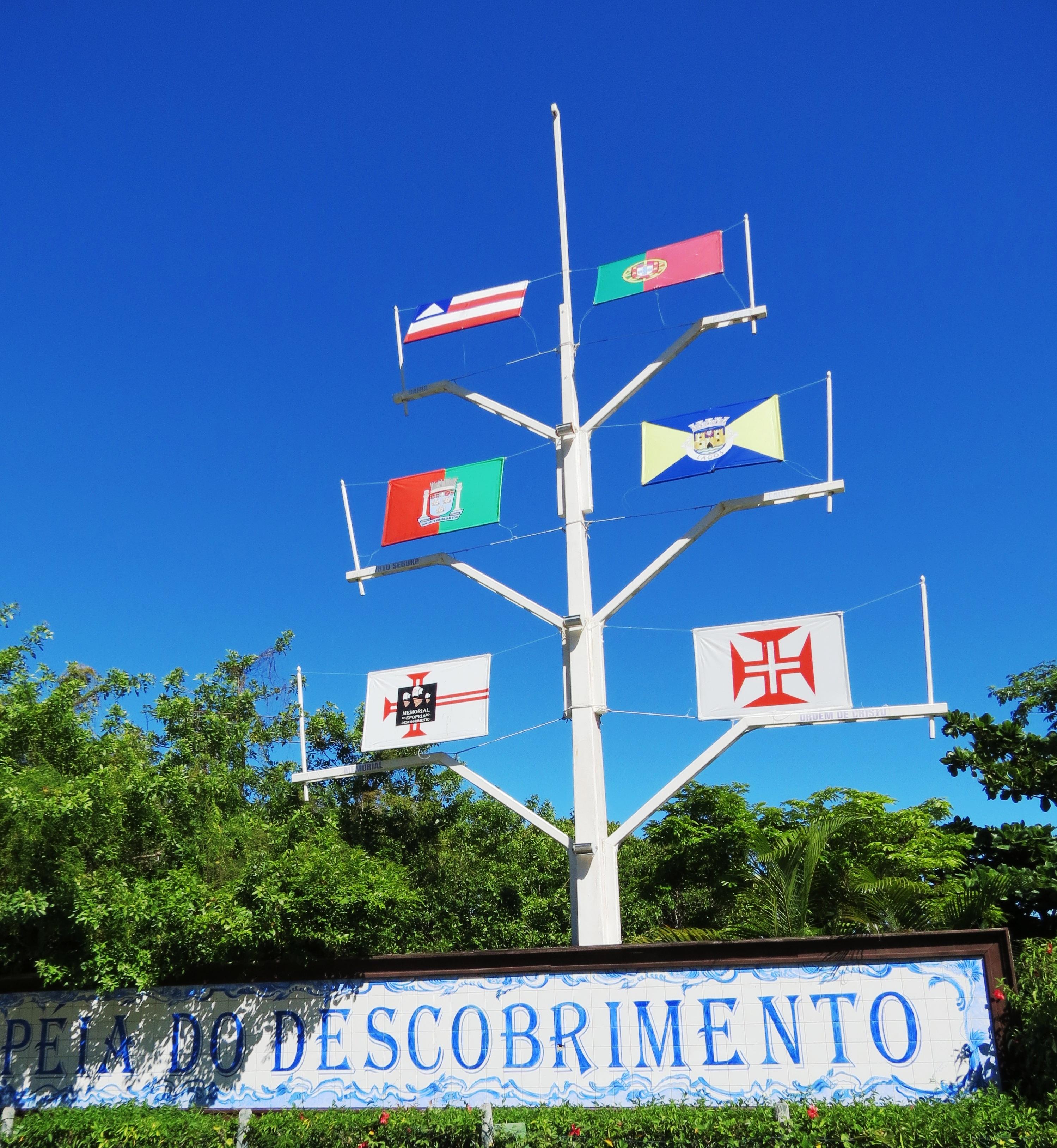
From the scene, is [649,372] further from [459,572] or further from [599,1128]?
[599,1128]

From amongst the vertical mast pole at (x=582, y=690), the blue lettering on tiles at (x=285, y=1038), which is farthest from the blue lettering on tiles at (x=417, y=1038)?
the vertical mast pole at (x=582, y=690)

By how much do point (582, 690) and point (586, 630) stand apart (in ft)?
2.42

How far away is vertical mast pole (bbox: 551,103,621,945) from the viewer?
10.7 meters

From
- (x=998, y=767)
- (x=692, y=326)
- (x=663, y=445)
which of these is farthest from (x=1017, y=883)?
(x=692, y=326)

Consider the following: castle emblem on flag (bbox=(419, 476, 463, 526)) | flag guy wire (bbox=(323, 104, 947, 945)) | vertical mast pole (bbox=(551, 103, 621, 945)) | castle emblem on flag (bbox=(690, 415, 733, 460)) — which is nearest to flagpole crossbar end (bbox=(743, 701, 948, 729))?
flag guy wire (bbox=(323, 104, 947, 945))

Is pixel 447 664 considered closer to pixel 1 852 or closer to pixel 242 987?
pixel 242 987

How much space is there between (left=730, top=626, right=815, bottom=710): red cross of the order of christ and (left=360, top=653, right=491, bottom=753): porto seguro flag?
3.08m

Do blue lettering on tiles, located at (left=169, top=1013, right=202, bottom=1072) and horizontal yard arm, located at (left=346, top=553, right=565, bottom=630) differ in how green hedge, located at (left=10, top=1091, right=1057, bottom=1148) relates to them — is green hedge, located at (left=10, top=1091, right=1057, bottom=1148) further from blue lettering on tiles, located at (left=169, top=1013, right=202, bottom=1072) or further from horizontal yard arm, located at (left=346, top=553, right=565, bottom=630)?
horizontal yard arm, located at (left=346, top=553, right=565, bottom=630)

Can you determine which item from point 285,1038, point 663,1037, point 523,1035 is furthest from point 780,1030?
point 285,1038

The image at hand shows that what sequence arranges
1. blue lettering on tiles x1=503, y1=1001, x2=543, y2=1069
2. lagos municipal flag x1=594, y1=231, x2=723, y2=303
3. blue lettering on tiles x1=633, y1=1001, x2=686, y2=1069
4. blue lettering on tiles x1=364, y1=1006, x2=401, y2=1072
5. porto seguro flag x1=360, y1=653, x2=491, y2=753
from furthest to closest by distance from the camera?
lagos municipal flag x1=594, y1=231, x2=723, y2=303, porto seguro flag x1=360, y1=653, x2=491, y2=753, blue lettering on tiles x1=364, y1=1006, x2=401, y2=1072, blue lettering on tiles x1=503, y1=1001, x2=543, y2=1069, blue lettering on tiles x1=633, y1=1001, x2=686, y2=1069

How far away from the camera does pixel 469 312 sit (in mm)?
14578

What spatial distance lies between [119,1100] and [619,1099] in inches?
199

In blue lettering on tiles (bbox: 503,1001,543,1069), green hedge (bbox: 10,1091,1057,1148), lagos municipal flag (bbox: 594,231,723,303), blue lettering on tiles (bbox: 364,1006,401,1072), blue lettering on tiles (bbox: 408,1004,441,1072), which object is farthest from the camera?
lagos municipal flag (bbox: 594,231,723,303)

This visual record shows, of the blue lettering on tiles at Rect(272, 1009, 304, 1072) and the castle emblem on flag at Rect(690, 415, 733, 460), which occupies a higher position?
the castle emblem on flag at Rect(690, 415, 733, 460)
